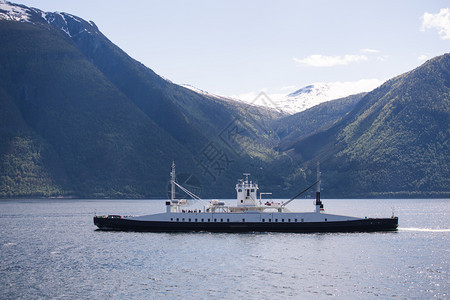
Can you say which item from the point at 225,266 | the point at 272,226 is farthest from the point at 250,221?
the point at 225,266

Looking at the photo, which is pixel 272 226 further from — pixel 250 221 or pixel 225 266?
pixel 225 266

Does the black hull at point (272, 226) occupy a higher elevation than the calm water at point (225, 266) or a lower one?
higher

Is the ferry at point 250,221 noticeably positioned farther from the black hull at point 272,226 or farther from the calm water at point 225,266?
the calm water at point 225,266

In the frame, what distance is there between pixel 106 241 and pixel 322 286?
1943 inches

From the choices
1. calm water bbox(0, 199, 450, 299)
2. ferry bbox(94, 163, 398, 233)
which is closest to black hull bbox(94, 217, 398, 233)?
ferry bbox(94, 163, 398, 233)

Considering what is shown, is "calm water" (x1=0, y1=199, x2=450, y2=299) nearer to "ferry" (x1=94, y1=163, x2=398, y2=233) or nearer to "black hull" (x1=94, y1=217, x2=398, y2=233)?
"black hull" (x1=94, y1=217, x2=398, y2=233)

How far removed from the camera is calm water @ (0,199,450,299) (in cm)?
5575

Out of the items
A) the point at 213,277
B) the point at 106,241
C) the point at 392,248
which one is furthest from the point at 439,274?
the point at 106,241

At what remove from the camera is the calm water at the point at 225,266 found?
55.8m

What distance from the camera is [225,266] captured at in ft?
227

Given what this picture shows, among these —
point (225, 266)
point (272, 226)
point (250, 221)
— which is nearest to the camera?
point (225, 266)

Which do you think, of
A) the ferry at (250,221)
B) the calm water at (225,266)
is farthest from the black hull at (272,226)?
the calm water at (225,266)

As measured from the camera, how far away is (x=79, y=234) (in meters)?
110

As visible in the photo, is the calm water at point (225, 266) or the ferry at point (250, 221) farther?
the ferry at point (250, 221)
